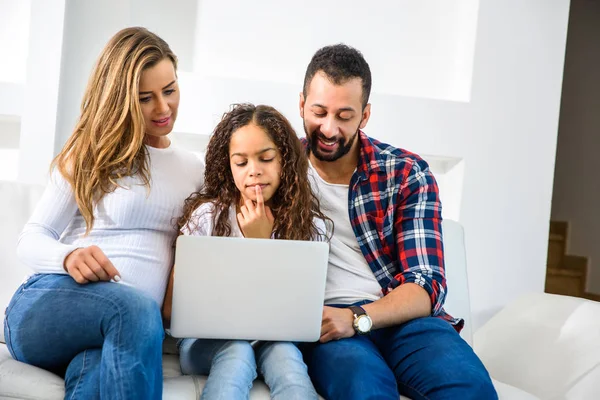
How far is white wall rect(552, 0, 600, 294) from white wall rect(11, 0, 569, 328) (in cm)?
146

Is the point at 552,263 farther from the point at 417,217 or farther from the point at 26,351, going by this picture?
the point at 26,351

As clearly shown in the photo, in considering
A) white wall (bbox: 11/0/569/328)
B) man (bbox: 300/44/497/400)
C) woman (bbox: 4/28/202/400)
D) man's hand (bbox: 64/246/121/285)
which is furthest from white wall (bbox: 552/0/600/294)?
man's hand (bbox: 64/246/121/285)

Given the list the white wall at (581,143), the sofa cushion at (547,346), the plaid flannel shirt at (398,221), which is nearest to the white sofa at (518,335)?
the sofa cushion at (547,346)

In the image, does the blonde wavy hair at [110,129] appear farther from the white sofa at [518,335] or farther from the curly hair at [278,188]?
the white sofa at [518,335]

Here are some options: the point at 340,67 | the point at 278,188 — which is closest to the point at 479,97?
the point at 340,67

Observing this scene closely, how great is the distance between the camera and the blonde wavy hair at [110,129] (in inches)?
64.4

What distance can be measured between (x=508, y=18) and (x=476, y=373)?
157 centimetres

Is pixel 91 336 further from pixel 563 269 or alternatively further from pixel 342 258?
pixel 563 269

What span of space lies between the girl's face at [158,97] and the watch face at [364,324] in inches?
25.6

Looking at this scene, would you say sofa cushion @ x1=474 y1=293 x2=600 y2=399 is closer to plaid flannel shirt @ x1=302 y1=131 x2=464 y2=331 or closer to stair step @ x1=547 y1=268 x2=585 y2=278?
plaid flannel shirt @ x1=302 y1=131 x2=464 y2=331

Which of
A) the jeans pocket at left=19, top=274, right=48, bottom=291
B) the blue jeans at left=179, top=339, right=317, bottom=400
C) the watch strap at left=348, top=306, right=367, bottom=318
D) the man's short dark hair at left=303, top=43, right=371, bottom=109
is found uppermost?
the man's short dark hair at left=303, top=43, right=371, bottom=109

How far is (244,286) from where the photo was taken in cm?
143

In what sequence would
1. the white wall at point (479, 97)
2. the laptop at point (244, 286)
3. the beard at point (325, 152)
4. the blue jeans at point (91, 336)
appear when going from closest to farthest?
the blue jeans at point (91, 336), the laptop at point (244, 286), the beard at point (325, 152), the white wall at point (479, 97)

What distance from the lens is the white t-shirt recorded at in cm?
179
